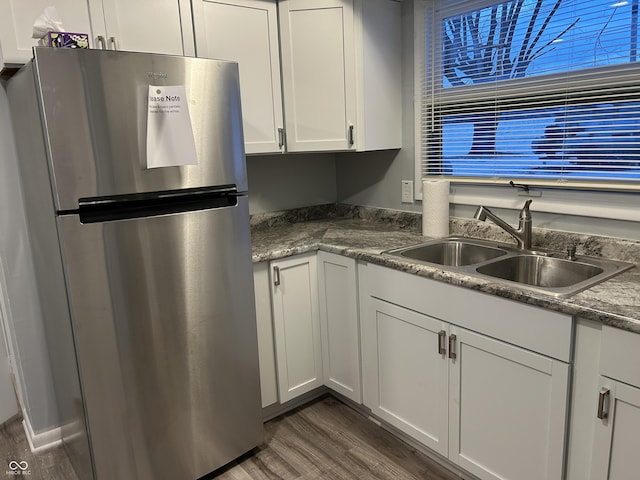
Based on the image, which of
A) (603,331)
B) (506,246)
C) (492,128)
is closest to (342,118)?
(492,128)

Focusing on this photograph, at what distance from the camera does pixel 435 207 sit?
2258 mm

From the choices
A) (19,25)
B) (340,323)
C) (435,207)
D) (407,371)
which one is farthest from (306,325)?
(19,25)

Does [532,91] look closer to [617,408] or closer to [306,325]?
[617,408]

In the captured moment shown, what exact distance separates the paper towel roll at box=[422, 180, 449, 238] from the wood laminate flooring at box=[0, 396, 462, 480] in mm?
990

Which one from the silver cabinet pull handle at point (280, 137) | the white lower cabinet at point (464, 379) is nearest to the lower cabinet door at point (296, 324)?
the white lower cabinet at point (464, 379)

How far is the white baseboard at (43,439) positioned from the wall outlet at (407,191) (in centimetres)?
208

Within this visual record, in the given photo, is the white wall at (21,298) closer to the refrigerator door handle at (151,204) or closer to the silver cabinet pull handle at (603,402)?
the refrigerator door handle at (151,204)

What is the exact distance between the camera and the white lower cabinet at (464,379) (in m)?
1.48

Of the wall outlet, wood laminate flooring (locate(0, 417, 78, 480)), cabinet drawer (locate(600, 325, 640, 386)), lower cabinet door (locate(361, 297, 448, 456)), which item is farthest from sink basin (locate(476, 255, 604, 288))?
wood laminate flooring (locate(0, 417, 78, 480))

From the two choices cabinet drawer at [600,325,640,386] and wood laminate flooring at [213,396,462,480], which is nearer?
cabinet drawer at [600,325,640,386]

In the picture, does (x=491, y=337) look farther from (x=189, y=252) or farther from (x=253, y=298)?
(x=189, y=252)

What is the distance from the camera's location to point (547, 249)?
6.38ft

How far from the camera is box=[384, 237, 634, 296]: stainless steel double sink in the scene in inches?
63.6

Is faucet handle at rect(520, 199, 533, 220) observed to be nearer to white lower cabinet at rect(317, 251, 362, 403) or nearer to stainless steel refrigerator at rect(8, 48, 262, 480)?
white lower cabinet at rect(317, 251, 362, 403)
